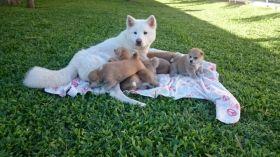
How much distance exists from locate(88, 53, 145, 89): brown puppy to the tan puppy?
724mm

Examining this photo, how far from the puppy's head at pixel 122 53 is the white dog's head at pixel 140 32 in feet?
0.85

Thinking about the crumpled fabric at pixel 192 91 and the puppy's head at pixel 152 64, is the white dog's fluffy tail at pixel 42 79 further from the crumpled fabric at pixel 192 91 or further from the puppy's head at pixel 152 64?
the puppy's head at pixel 152 64

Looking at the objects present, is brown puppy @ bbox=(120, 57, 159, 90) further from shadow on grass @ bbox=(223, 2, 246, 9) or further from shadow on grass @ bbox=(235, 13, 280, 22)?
shadow on grass @ bbox=(223, 2, 246, 9)

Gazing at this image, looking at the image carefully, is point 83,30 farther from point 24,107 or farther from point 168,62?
point 24,107

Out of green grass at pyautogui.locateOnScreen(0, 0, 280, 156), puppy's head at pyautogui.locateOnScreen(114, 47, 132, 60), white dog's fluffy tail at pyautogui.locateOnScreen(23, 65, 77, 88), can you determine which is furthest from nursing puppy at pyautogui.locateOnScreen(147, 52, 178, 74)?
white dog's fluffy tail at pyautogui.locateOnScreen(23, 65, 77, 88)

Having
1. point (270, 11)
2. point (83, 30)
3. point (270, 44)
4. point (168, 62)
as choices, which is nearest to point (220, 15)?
point (270, 11)

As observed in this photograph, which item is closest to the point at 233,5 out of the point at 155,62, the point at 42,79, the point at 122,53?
the point at 155,62

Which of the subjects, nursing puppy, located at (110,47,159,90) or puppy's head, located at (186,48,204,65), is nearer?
nursing puppy, located at (110,47,159,90)

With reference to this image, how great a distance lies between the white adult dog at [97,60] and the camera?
394 cm

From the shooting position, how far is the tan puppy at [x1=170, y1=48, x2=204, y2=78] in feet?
14.3

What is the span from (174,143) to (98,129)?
2.26ft

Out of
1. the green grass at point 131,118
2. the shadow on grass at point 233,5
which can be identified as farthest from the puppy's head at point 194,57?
the shadow on grass at point 233,5

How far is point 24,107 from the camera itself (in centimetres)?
350

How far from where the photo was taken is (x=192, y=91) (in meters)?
4.03
